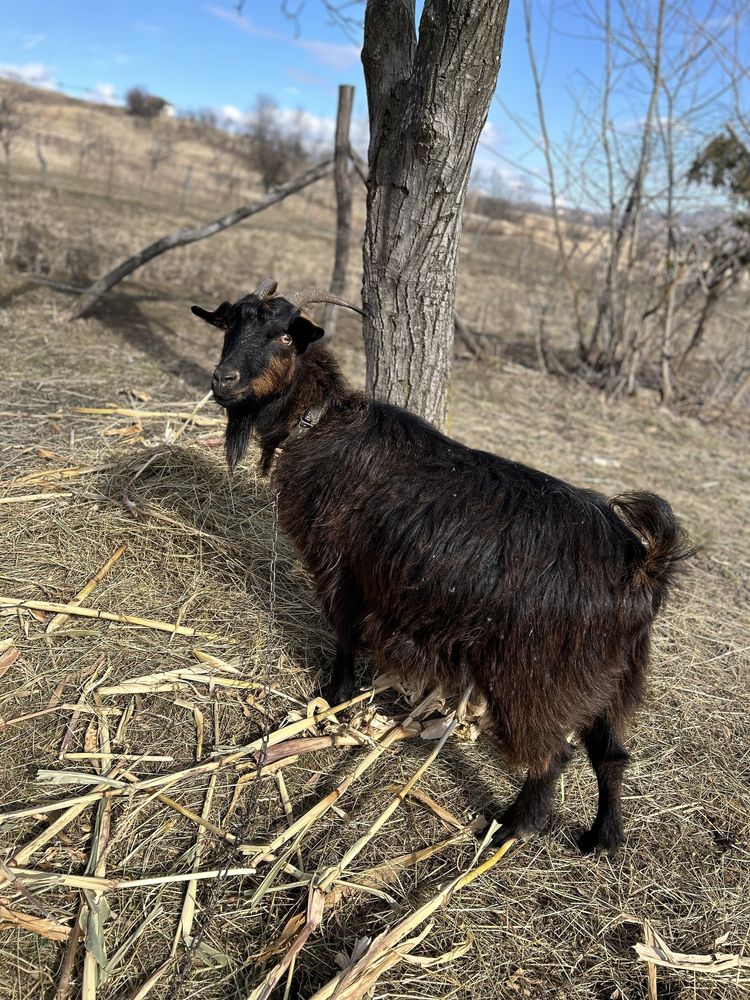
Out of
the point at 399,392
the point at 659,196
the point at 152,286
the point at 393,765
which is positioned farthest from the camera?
the point at 152,286

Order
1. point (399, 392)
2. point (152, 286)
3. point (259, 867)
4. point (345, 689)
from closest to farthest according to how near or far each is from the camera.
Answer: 1. point (259, 867)
2. point (345, 689)
3. point (399, 392)
4. point (152, 286)

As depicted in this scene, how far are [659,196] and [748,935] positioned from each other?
31.3 feet

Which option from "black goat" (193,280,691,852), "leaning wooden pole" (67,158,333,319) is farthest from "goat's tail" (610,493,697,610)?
"leaning wooden pole" (67,158,333,319)

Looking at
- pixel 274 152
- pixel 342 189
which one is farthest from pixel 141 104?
pixel 342 189

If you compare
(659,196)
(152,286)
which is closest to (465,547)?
(659,196)

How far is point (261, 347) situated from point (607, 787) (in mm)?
2546

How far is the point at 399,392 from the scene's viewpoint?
4469 mm

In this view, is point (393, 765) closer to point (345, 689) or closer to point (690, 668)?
point (345, 689)

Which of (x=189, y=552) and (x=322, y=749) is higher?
(x=189, y=552)

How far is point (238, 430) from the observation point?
3490 millimetres

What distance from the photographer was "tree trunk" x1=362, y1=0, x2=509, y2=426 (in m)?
3.55

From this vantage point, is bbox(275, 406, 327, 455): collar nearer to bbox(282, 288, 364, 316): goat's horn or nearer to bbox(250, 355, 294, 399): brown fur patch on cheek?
bbox(250, 355, 294, 399): brown fur patch on cheek

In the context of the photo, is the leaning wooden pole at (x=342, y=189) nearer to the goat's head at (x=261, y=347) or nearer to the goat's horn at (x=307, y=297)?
the goat's horn at (x=307, y=297)

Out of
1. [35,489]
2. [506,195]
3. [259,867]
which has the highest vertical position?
[506,195]
